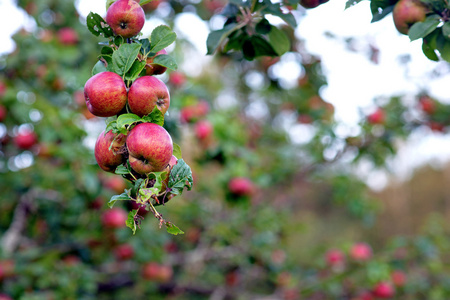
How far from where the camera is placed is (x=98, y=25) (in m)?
0.88

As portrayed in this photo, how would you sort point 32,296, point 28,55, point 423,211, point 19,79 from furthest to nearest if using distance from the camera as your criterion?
point 423,211
point 19,79
point 28,55
point 32,296

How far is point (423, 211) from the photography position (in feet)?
34.0

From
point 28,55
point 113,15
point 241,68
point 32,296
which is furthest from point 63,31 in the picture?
point 113,15

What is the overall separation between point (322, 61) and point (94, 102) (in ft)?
9.31

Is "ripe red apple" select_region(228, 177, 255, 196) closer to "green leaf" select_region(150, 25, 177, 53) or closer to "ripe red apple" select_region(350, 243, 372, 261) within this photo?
"ripe red apple" select_region(350, 243, 372, 261)

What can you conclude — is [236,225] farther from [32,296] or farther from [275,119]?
[275,119]

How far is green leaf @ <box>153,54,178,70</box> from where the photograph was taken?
0.86 metres

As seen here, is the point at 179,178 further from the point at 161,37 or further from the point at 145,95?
the point at 161,37

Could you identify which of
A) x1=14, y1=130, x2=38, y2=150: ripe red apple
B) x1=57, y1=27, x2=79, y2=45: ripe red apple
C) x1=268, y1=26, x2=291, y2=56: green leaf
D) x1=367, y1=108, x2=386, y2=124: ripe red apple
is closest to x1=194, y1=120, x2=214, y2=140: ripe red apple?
x1=14, y1=130, x2=38, y2=150: ripe red apple

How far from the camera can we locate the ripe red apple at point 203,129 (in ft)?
9.36

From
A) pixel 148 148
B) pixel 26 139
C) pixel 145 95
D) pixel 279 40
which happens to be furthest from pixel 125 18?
pixel 26 139

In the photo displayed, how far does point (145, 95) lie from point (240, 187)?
6.95ft

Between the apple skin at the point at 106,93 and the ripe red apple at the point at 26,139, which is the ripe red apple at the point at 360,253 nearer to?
the ripe red apple at the point at 26,139

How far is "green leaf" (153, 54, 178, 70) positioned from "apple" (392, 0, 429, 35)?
24.8 inches
